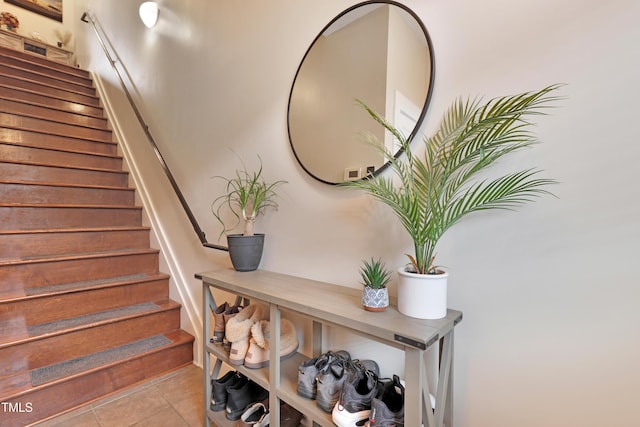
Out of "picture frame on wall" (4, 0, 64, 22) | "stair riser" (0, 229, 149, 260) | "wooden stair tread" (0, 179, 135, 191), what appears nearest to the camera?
"stair riser" (0, 229, 149, 260)

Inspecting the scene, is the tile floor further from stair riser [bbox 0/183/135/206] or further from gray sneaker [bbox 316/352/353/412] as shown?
stair riser [bbox 0/183/135/206]

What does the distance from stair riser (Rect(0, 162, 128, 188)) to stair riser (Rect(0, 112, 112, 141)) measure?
19.7 inches

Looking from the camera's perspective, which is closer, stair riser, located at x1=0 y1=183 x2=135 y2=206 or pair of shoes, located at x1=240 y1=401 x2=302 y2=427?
pair of shoes, located at x1=240 y1=401 x2=302 y2=427

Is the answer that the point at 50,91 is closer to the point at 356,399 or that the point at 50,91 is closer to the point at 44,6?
the point at 44,6

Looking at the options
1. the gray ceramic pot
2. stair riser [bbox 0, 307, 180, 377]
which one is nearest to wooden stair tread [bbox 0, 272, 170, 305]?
stair riser [bbox 0, 307, 180, 377]

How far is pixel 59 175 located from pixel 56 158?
0.25m

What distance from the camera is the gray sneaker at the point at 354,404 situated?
2.67 ft

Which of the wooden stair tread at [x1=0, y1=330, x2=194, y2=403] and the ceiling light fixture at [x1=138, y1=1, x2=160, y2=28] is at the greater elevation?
the ceiling light fixture at [x1=138, y1=1, x2=160, y2=28]

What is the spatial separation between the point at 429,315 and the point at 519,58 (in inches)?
29.1

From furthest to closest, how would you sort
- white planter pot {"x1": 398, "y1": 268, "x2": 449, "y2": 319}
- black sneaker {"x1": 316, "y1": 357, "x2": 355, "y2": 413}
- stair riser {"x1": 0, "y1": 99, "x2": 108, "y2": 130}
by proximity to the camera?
1. stair riser {"x1": 0, "y1": 99, "x2": 108, "y2": 130}
2. black sneaker {"x1": 316, "y1": 357, "x2": 355, "y2": 413}
3. white planter pot {"x1": 398, "y1": 268, "x2": 449, "y2": 319}

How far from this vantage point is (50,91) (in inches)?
127

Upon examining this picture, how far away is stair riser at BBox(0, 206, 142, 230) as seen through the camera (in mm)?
1967

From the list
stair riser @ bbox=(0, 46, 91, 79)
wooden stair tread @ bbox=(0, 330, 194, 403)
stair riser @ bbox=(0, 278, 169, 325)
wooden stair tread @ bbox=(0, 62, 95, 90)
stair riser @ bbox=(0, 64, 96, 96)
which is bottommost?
wooden stair tread @ bbox=(0, 330, 194, 403)

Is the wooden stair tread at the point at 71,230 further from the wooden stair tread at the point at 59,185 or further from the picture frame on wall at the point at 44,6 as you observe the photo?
the picture frame on wall at the point at 44,6
